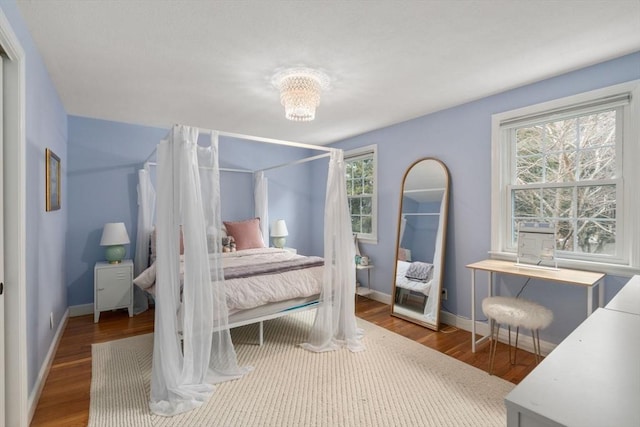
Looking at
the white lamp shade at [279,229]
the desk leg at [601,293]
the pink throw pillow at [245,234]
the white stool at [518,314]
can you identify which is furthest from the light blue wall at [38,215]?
the desk leg at [601,293]

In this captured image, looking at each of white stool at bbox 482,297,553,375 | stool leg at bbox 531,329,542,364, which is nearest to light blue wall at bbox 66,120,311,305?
white stool at bbox 482,297,553,375

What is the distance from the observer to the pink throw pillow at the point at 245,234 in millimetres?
4383

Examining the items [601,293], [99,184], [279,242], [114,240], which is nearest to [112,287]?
[114,240]

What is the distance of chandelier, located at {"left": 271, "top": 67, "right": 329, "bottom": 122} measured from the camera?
2.60 metres

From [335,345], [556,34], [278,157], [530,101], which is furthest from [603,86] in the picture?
[278,157]

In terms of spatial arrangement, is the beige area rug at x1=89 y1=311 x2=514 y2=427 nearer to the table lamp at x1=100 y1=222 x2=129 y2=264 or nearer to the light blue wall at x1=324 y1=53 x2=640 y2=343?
the light blue wall at x1=324 y1=53 x2=640 y2=343

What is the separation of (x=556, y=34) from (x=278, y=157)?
407cm

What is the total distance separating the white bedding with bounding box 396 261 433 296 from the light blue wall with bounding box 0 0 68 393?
136 inches

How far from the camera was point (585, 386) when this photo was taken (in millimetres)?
841

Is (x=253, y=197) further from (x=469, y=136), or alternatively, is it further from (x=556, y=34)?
(x=556, y=34)

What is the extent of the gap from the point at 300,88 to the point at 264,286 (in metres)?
1.74

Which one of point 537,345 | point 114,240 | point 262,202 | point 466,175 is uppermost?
Answer: point 466,175

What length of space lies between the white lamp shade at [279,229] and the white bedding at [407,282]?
1904 millimetres

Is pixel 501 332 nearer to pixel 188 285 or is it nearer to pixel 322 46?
pixel 188 285
